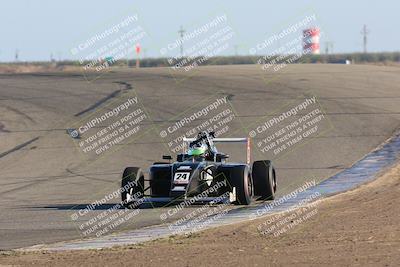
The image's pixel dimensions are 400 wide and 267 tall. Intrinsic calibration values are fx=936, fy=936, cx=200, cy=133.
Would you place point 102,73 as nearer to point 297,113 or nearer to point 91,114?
point 91,114

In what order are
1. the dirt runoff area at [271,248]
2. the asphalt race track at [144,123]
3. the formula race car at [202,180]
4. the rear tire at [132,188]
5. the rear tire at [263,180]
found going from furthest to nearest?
the asphalt race track at [144,123] < the rear tire at [263,180] < the rear tire at [132,188] < the formula race car at [202,180] < the dirt runoff area at [271,248]

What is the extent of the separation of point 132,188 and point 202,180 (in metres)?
1.41

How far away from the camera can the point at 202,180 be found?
58.1 feet

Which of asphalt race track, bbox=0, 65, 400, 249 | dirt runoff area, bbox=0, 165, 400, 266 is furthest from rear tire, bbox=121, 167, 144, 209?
dirt runoff area, bbox=0, 165, 400, 266

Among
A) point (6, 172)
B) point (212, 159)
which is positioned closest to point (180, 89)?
point (6, 172)

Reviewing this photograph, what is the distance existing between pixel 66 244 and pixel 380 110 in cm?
2085

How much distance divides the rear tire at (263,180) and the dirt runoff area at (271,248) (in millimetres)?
3069

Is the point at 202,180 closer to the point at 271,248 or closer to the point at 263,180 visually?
the point at 263,180

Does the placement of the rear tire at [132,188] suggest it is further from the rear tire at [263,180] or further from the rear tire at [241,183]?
the rear tire at [263,180]

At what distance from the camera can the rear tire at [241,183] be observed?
17531mm

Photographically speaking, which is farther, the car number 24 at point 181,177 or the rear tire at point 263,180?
the rear tire at point 263,180

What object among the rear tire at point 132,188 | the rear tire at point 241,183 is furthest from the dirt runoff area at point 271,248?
the rear tire at point 132,188

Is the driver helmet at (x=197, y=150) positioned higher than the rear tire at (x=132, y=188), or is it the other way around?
the driver helmet at (x=197, y=150)

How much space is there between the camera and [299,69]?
159ft
